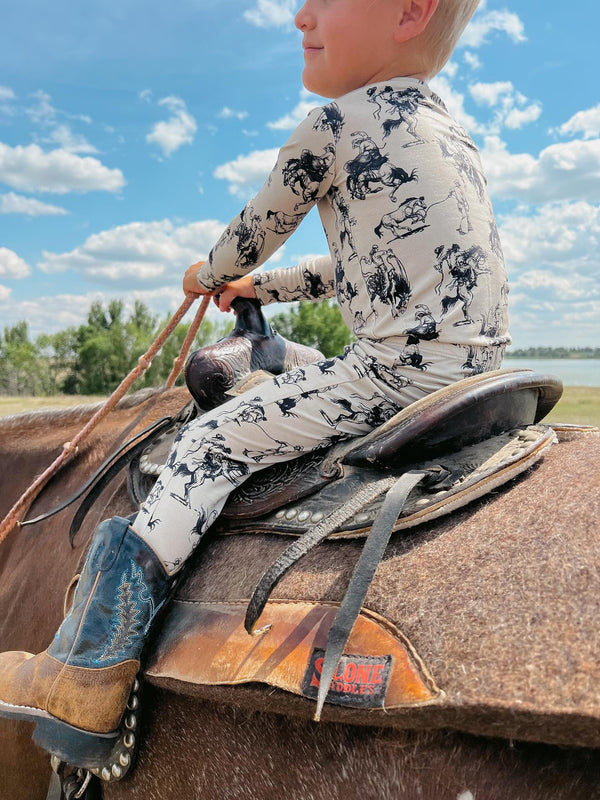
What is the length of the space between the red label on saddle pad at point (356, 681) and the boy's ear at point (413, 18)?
63.6 inches

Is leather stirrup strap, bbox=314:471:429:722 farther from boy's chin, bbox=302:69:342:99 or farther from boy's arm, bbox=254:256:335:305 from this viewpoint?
boy's chin, bbox=302:69:342:99

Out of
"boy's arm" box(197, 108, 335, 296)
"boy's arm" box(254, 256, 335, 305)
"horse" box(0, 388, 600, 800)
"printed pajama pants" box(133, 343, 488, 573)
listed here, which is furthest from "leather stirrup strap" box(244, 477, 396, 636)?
"boy's arm" box(254, 256, 335, 305)

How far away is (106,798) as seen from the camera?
5.72 ft

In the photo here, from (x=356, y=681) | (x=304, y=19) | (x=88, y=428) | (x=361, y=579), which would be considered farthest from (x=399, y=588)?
(x=88, y=428)

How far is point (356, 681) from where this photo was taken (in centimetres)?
123

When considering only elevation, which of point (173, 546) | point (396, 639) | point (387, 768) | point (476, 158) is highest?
point (476, 158)

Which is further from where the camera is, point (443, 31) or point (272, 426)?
point (443, 31)

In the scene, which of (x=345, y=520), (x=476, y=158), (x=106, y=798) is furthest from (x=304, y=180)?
(x=106, y=798)

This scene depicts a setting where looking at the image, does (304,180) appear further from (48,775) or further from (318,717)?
(48,775)

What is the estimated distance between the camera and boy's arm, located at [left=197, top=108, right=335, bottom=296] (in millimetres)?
1745

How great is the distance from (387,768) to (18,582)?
1.74 metres

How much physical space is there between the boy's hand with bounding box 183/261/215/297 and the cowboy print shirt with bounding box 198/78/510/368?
0.46m

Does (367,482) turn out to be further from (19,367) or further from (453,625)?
(19,367)

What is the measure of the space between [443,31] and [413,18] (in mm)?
121
